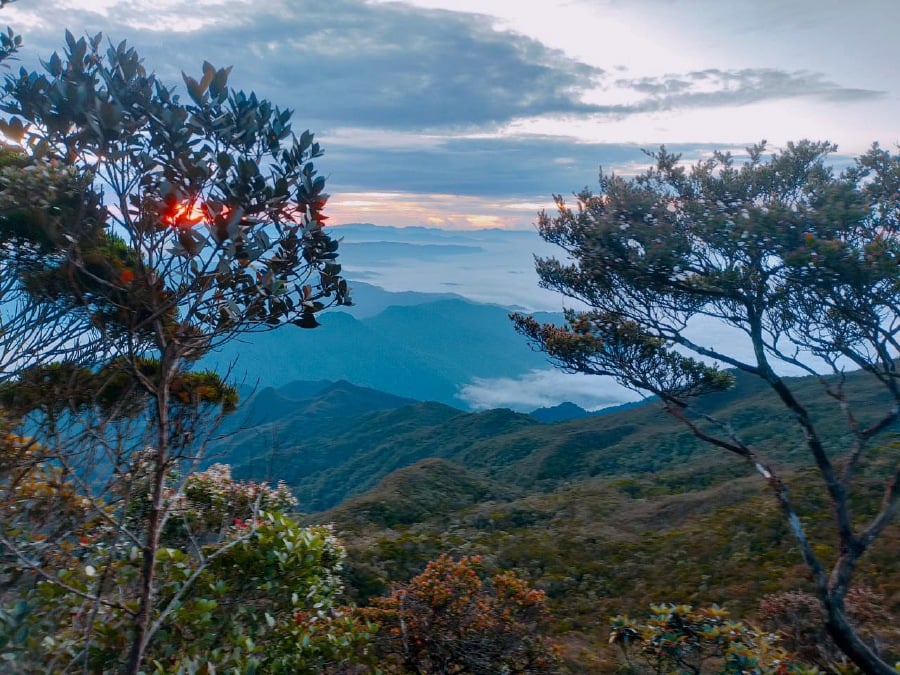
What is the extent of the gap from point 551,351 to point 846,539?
169 inches

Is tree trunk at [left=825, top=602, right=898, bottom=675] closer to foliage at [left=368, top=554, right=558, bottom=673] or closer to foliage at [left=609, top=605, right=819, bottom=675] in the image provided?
foliage at [left=609, top=605, right=819, bottom=675]

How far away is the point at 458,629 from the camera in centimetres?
719

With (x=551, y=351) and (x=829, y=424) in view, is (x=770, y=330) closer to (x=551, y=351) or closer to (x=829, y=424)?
(x=551, y=351)

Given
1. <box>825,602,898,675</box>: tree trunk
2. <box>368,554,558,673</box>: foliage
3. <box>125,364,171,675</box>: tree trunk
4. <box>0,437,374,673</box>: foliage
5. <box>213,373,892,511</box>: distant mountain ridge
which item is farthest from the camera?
<box>213,373,892,511</box>: distant mountain ridge

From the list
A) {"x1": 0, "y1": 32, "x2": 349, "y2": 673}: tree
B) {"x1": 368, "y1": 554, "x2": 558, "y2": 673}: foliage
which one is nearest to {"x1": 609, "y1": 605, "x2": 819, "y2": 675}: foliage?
{"x1": 368, "y1": 554, "x2": 558, "y2": 673}: foliage

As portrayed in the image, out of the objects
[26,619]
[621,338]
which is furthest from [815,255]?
[26,619]

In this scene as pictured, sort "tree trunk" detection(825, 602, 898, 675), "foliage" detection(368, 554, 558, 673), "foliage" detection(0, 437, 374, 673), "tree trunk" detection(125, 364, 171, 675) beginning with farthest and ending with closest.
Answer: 1. "foliage" detection(368, 554, 558, 673)
2. "tree trunk" detection(825, 602, 898, 675)
3. "foliage" detection(0, 437, 374, 673)
4. "tree trunk" detection(125, 364, 171, 675)

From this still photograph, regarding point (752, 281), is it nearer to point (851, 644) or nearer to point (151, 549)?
point (851, 644)

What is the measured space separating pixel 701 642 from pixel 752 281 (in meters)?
4.22

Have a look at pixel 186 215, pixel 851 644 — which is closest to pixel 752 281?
pixel 851 644

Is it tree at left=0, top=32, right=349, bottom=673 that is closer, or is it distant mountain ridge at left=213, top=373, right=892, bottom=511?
tree at left=0, top=32, right=349, bottom=673

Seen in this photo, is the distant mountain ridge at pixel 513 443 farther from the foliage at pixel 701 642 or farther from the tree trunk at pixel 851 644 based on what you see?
the tree trunk at pixel 851 644

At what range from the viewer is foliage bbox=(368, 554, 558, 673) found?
23.1 feet

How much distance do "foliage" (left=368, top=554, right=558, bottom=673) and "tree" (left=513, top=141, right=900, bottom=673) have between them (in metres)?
3.27
